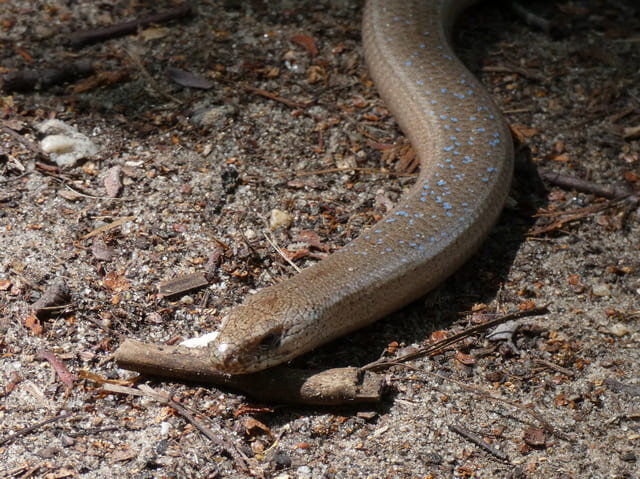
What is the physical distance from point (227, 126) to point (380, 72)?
0.95m

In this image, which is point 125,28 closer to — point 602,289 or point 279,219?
point 279,219

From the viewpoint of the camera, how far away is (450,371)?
306cm

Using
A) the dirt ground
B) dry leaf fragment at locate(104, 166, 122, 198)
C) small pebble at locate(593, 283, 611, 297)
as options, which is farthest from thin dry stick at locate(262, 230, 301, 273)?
small pebble at locate(593, 283, 611, 297)

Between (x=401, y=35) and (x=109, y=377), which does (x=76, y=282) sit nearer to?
(x=109, y=377)

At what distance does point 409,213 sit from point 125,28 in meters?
2.14

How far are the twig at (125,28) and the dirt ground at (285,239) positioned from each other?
0.18 ft

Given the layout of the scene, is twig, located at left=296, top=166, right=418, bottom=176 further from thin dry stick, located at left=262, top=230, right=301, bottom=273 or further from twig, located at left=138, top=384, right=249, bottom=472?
twig, located at left=138, top=384, right=249, bottom=472

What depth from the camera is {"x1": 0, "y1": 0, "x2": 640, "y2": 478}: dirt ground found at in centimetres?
273

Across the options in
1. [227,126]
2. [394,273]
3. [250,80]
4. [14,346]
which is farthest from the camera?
[250,80]

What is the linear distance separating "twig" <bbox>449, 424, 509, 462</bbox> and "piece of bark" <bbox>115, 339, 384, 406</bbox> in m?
0.32

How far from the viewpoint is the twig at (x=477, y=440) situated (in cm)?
274

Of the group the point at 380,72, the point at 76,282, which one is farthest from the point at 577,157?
the point at 76,282

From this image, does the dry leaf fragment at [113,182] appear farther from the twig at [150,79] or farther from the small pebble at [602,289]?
the small pebble at [602,289]

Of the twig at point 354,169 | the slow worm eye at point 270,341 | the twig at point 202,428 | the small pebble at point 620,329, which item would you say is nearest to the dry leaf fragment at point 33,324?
the twig at point 202,428
